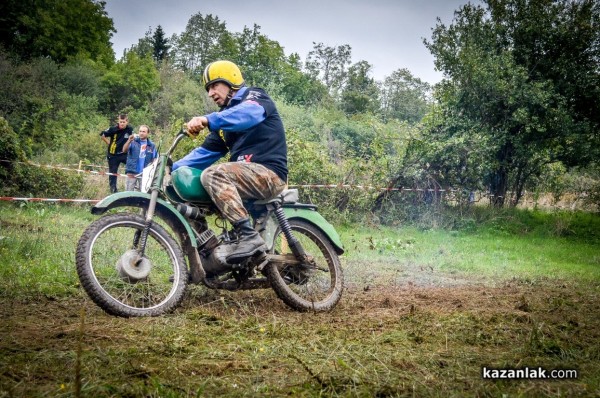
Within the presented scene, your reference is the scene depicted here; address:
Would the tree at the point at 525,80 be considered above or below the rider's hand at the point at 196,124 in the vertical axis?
above

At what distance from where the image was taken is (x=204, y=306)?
4520 millimetres

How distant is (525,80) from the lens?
17.0 m

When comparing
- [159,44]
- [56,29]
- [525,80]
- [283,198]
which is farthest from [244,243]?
[159,44]

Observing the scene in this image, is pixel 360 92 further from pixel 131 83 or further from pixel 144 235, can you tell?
pixel 144 235

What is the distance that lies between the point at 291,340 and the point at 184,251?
1496 millimetres

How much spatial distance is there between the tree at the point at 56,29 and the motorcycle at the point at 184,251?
44.0 metres

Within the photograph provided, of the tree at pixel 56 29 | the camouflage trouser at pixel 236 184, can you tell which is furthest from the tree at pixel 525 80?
the tree at pixel 56 29

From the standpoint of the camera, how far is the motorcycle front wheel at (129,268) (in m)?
3.80

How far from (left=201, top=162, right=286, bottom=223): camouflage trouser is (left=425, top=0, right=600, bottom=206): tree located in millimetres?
13640

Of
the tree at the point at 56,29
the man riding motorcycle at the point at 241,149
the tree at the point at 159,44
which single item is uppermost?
the tree at the point at 159,44

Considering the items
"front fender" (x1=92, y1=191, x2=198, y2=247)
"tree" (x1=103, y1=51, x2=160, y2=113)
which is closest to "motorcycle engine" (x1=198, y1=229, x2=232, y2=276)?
"front fender" (x1=92, y1=191, x2=198, y2=247)

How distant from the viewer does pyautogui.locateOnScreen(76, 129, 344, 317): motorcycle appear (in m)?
4.02

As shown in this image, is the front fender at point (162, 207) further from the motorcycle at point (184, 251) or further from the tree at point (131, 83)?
the tree at point (131, 83)

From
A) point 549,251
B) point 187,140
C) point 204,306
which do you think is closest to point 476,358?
point 204,306
